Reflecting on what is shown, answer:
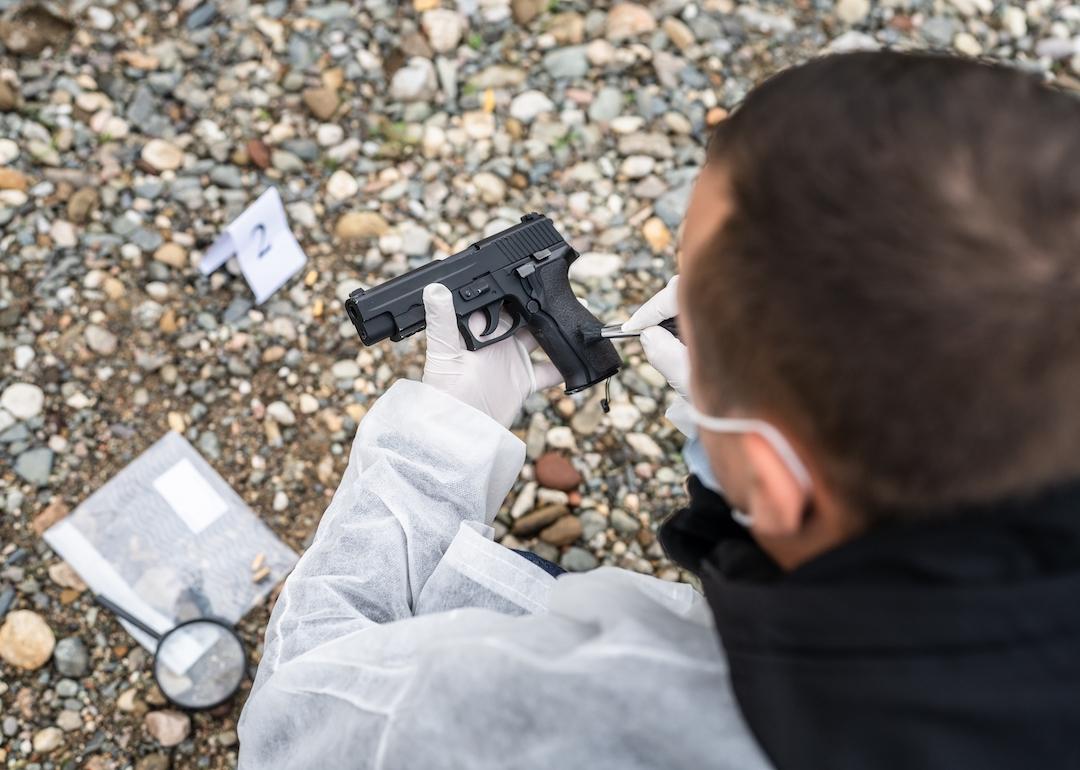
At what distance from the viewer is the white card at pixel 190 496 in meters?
2.59

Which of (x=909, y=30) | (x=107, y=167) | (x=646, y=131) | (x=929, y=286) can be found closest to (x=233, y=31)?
(x=107, y=167)

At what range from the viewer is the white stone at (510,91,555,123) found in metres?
3.23

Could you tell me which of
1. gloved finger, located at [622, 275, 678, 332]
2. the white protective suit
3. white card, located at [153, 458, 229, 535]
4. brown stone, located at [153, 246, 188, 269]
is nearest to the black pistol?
gloved finger, located at [622, 275, 678, 332]

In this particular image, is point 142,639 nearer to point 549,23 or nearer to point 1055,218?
point 1055,218

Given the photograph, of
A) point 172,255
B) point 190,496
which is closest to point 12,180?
point 172,255

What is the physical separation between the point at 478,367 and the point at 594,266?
92cm

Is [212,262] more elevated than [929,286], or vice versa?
[929,286]

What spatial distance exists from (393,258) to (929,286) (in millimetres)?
2368

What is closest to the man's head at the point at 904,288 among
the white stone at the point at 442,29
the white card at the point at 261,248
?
the white card at the point at 261,248

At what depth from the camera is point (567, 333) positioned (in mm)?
2277

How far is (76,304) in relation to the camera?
9.05 ft

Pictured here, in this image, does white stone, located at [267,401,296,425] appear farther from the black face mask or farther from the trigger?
the black face mask

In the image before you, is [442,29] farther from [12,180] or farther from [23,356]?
[23,356]

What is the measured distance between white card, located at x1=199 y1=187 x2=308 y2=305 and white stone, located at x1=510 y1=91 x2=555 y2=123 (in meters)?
0.97
